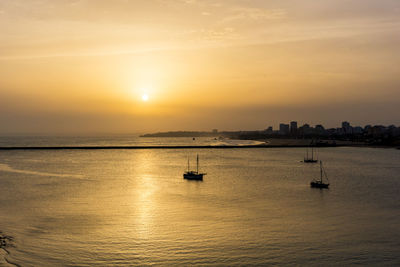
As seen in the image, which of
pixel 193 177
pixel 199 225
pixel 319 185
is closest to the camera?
pixel 199 225

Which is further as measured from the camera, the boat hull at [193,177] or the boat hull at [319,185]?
the boat hull at [193,177]

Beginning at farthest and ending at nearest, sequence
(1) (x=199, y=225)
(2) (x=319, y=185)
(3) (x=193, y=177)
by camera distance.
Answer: (3) (x=193, y=177), (2) (x=319, y=185), (1) (x=199, y=225)

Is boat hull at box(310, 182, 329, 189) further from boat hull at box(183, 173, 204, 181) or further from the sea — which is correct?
boat hull at box(183, 173, 204, 181)

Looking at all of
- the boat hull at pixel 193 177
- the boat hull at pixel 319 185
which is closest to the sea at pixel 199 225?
the boat hull at pixel 319 185

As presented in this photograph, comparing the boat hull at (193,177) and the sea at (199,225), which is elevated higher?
the boat hull at (193,177)

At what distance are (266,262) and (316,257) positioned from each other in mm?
3559

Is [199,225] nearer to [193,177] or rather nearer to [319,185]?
[319,185]

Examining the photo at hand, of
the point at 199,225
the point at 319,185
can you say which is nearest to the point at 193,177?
the point at 319,185

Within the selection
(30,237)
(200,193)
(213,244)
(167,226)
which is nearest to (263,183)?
(200,193)

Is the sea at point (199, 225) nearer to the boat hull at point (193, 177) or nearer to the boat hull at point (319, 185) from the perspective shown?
the boat hull at point (319, 185)

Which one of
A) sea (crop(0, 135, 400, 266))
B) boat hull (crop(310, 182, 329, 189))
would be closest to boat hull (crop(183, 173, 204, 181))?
sea (crop(0, 135, 400, 266))

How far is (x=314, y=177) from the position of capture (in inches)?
2889

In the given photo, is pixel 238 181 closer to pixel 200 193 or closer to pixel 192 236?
pixel 200 193

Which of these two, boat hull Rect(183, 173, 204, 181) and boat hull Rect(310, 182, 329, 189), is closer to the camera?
boat hull Rect(310, 182, 329, 189)
